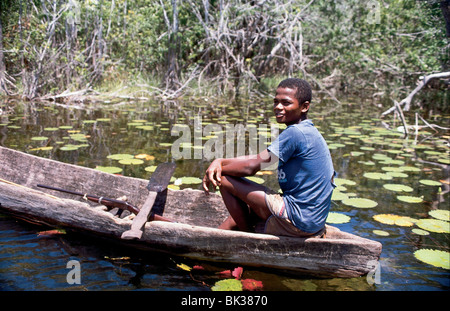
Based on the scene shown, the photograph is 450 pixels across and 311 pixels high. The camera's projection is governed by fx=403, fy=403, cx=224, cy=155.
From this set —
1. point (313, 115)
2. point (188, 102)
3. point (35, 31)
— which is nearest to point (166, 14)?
point (188, 102)

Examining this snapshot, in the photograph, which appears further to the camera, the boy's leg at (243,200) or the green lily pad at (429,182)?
the green lily pad at (429,182)

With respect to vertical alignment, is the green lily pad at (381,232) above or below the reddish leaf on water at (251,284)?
above

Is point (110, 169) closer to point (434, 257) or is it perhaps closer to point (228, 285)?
point (228, 285)

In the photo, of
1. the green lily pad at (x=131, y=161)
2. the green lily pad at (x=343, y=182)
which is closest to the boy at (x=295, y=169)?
the green lily pad at (x=343, y=182)

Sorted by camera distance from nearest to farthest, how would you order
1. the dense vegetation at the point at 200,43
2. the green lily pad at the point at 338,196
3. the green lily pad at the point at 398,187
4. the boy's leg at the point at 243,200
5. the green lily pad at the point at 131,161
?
the boy's leg at the point at 243,200
the green lily pad at the point at 338,196
the green lily pad at the point at 398,187
the green lily pad at the point at 131,161
the dense vegetation at the point at 200,43

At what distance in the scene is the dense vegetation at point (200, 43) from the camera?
809 cm

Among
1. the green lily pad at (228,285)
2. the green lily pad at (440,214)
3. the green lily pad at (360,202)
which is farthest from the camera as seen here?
the green lily pad at (360,202)

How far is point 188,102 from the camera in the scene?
9.40 metres

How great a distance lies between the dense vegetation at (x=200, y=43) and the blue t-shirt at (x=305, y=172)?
6.54 metres

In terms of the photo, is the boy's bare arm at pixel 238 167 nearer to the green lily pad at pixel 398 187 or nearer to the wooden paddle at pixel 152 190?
the wooden paddle at pixel 152 190

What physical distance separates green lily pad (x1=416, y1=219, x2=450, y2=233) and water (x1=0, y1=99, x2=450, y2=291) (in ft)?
0.16

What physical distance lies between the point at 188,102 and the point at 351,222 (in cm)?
675

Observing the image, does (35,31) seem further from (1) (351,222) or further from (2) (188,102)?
(1) (351,222)

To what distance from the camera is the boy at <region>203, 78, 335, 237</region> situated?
2234 mm
